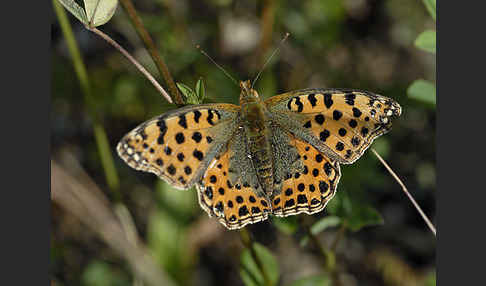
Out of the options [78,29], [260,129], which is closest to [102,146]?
[260,129]

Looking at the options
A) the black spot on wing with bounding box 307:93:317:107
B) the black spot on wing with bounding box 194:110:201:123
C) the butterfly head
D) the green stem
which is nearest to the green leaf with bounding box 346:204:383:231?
the black spot on wing with bounding box 307:93:317:107

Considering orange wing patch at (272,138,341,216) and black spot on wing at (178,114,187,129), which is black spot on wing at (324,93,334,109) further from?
black spot on wing at (178,114,187,129)

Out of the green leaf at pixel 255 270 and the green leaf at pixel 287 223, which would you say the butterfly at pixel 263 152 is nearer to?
the green leaf at pixel 287 223

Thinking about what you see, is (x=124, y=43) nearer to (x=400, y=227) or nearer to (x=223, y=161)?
(x=223, y=161)

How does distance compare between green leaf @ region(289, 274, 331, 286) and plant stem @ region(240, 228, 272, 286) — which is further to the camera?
green leaf @ region(289, 274, 331, 286)

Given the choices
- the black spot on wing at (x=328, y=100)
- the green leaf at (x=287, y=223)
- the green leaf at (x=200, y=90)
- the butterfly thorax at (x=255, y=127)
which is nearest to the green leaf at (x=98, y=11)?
the green leaf at (x=200, y=90)
